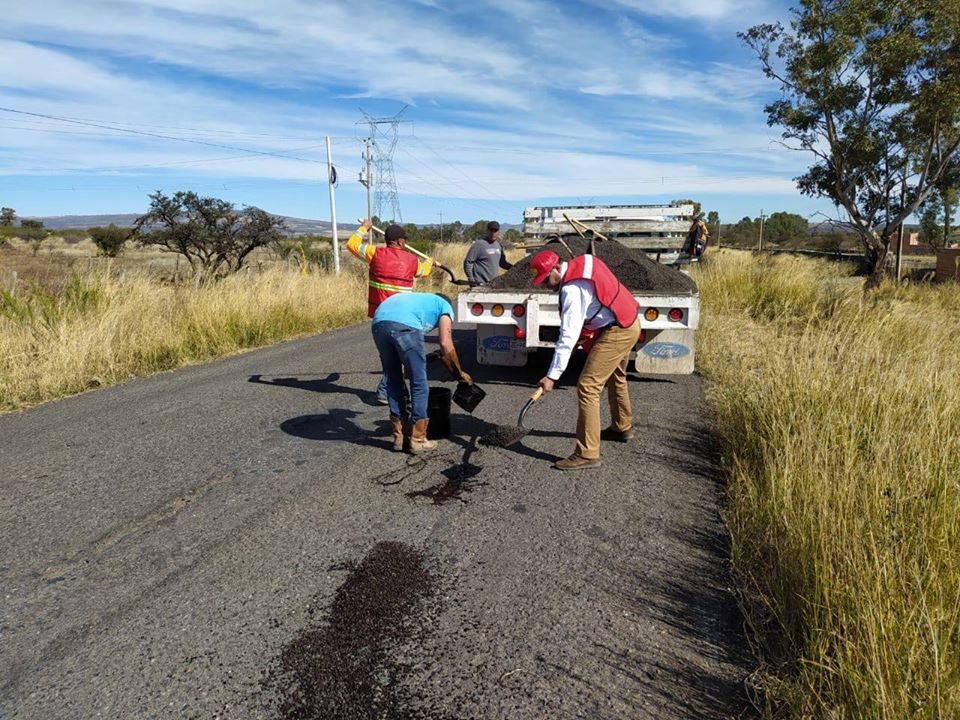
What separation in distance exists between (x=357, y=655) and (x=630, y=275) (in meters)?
5.64

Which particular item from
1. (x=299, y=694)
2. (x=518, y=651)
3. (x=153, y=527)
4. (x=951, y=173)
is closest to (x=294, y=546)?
(x=153, y=527)

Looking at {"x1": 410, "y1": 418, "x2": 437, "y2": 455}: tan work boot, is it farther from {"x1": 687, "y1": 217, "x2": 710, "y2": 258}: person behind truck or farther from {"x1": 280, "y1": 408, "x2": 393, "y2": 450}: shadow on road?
{"x1": 687, "y1": 217, "x2": 710, "y2": 258}: person behind truck

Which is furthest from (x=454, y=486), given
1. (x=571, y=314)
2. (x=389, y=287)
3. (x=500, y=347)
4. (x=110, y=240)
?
(x=110, y=240)

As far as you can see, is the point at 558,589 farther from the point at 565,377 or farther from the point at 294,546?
the point at 565,377

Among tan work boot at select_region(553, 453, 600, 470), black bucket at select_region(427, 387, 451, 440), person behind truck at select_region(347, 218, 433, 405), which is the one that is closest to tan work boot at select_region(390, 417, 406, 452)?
black bucket at select_region(427, 387, 451, 440)

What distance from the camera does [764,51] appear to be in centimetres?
2014

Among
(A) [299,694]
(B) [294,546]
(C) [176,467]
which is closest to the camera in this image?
(A) [299,694]

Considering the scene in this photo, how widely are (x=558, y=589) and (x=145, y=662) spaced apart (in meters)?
1.75

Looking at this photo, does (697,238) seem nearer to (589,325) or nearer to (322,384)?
(322,384)

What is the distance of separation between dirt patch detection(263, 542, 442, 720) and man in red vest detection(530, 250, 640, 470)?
1.78 meters

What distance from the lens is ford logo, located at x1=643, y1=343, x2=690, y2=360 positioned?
737 cm

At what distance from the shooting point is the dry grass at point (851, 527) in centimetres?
215

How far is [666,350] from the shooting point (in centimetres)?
743

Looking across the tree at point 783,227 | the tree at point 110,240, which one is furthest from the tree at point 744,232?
the tree at point 110,240
